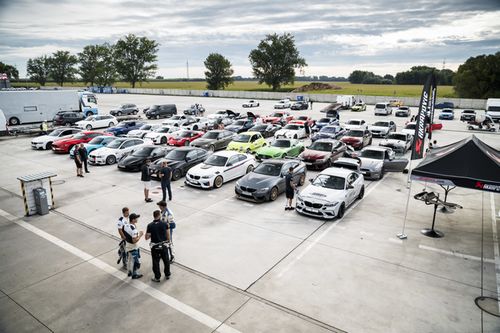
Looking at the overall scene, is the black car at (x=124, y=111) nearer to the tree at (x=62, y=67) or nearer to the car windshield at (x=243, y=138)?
the car windshield at (x=243, y=138)

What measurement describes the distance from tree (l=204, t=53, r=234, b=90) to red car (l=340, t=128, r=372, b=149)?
7763cm

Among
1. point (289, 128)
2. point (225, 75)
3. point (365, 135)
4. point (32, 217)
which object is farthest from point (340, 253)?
point (225, 75)

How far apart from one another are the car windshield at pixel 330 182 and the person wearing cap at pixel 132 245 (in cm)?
702

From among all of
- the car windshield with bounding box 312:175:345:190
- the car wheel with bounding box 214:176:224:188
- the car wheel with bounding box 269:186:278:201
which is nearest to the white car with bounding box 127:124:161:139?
the car wheel with bounding box 214:176:224:188

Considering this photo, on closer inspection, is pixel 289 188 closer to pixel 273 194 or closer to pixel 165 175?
pixel 273 194

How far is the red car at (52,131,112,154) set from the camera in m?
21.9

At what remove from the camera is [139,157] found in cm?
1806

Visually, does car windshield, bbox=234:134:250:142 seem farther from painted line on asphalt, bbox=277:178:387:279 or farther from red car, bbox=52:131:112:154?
painted line on asphalt, bbox=277:178:387:279

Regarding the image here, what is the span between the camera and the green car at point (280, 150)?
19000 mm

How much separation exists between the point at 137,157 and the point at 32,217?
6.78 metres

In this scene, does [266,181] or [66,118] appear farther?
[66,118]

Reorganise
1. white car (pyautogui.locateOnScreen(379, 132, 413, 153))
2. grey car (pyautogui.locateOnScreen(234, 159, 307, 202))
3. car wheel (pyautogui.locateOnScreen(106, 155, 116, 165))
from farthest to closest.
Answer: white car (pyautogui.locateOnScreen(379, 132, 413, 153)) → car wheel (pyautogui.locateOnScreen(106, 155, 116, 165)) → grey car (pyautogui.locateOnScreen(234, 159, 307, 202))

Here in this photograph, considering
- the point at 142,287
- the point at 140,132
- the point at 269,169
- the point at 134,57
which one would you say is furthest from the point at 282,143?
the point at 134,57

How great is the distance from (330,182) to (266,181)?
8.35 feet
